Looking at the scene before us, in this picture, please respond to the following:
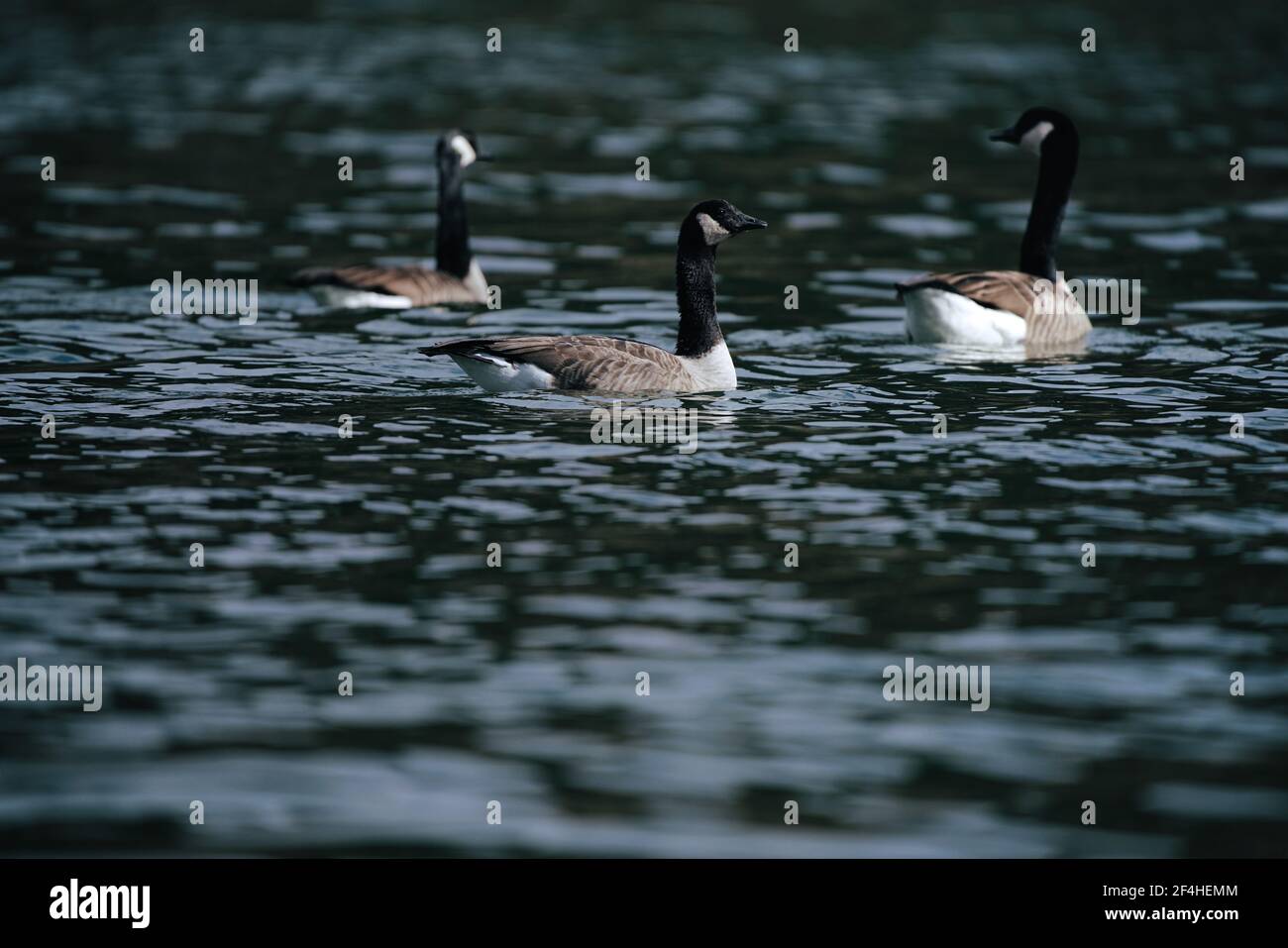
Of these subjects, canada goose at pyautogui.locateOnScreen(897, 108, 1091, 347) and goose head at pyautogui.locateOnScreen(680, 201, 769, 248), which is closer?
goose head at pyautogui.locateOnScreen(680, 201, 769, 248)

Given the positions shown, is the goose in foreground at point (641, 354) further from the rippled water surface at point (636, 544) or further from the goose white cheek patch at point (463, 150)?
the goose white cheek patch at point (463, 150)

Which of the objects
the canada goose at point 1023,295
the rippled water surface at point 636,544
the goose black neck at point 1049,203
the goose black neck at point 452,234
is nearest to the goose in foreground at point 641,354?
the rippled water surface at point 636,544

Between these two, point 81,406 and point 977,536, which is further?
point 81,406

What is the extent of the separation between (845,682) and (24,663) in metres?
4.33

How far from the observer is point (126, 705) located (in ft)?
32.4

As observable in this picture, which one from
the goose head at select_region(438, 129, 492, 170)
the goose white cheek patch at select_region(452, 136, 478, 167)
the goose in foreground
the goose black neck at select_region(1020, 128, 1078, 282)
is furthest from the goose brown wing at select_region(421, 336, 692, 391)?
the goose white cheek patch at select_region(452, 136, 478, 167)

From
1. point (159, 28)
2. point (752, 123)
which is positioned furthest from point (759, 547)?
point (159, 28)

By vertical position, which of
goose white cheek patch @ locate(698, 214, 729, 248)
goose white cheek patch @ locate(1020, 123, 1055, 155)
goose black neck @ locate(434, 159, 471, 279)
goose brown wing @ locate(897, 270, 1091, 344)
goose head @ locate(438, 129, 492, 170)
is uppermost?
goose head @ locate(438, 129, 492, 170)

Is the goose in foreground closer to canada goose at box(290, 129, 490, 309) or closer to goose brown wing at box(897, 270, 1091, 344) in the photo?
goose brown wing at box(897, 270, 1091, 344)

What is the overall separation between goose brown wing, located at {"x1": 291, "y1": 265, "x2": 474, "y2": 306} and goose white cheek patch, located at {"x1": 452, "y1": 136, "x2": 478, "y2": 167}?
176 centimetres

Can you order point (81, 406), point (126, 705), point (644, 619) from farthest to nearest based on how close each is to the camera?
point (81, 406) → point (644, 619) → point (126, 705)

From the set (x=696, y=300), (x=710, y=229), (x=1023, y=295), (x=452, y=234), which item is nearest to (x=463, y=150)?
(x=452, y=234)

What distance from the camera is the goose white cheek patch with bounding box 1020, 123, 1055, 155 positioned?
21625 mm
